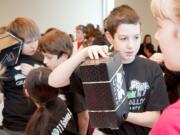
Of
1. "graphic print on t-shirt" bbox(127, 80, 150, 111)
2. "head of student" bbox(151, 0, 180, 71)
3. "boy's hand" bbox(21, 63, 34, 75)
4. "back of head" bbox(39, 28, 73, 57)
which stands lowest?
"boy's hand" bbox(21, 63, 34, 75)

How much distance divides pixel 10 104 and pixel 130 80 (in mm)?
1090

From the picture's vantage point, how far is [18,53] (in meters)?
2.22

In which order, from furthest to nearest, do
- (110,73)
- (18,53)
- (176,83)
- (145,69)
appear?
(18,53) < (176,83) < (145,69) < (110,73)

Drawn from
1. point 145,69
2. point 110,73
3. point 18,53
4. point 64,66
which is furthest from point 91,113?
point 18,53

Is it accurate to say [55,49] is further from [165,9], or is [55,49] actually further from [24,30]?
[165,9]

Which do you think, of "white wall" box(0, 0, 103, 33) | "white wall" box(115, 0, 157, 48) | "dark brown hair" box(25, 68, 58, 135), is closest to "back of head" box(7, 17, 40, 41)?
"dark brown hair" box(25, 68, 58, 135)

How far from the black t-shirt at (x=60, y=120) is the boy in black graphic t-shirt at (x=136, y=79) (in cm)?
27

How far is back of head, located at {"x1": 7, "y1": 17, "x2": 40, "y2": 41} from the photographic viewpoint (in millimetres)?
2285

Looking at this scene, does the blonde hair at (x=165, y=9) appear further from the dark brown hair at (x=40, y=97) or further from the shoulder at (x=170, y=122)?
the dark brown hair at (x=40, y=97)

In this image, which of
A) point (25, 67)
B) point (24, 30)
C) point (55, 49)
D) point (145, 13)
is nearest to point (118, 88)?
point (55, 49)

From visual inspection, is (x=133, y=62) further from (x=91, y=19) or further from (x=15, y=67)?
(x=91, y=19)

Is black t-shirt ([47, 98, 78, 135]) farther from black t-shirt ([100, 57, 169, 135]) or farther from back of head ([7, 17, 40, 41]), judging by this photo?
back of head ([7, 17, 40, 41])

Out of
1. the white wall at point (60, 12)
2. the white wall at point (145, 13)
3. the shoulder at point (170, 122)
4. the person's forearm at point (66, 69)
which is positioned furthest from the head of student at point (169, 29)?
the white wall at point (145, 13)

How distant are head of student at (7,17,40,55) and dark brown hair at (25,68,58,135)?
1.81 ft
